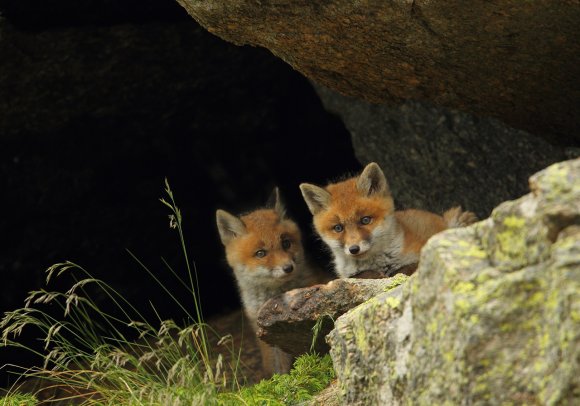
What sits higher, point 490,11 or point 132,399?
point 490,11

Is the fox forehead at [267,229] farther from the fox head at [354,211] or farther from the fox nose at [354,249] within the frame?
the fox nose at [354,249]

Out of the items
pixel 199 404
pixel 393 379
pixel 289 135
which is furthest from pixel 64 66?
pixel 393 379

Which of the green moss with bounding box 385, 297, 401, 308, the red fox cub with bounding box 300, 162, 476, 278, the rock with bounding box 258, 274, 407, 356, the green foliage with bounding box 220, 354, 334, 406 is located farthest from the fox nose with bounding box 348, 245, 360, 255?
the green moss with bounding box 385, 297, 401, 308

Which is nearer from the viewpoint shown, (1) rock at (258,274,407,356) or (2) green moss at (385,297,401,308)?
(2) green moss at (385,297,401,308)

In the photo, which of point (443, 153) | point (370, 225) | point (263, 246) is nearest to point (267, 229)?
point (263, 246)

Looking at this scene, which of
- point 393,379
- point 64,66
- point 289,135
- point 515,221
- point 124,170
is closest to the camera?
point 515,221

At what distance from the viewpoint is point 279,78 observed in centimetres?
805

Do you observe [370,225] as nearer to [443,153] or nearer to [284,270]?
[284,270]

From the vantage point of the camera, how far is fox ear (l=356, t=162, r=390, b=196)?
5.67 meters

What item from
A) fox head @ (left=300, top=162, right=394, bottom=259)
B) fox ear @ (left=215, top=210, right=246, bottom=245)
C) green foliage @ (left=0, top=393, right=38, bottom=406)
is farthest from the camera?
fox ear @ (left=215, top=210, right=246, bottom=245)

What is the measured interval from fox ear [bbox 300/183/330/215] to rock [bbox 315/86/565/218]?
3.42 feet

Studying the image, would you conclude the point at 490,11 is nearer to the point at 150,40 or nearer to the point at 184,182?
the point at 150,40

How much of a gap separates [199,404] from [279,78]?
4868 mm

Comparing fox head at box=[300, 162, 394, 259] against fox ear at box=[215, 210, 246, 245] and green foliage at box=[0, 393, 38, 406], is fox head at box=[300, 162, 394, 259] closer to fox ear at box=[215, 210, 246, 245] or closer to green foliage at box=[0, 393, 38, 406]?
fox ear at box=[215, 210, 246, 245]
